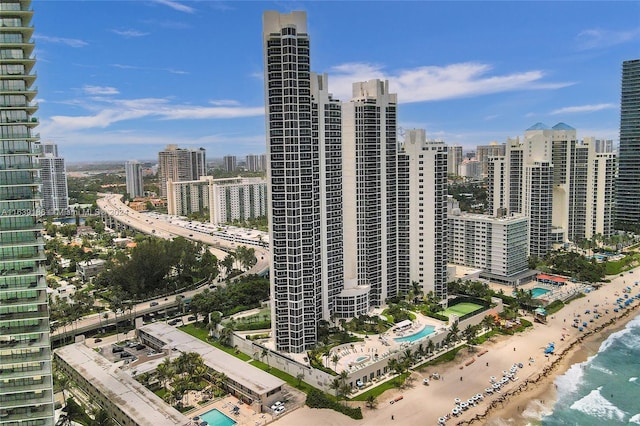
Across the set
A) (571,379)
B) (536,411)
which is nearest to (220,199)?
(571,379)

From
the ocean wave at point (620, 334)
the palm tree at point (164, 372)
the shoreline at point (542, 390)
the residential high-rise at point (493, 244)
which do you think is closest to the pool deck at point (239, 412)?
the palm tree at point (164, 372)

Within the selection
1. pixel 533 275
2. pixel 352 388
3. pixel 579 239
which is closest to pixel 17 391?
pixel 352 388

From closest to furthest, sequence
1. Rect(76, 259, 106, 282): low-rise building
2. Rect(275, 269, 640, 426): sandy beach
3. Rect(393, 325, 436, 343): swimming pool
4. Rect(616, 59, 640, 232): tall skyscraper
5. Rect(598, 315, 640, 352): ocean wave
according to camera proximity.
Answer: Rect(275, 269, 640, 426): sandy beach → Rect(393, 325, 436, 343): swimming pool → Rect(598, 315, 640, 352): ocean wave → Rect(76, 259, 106, 282): low-rise building → Rect(616, 59, 640, 232): tall skyscraper

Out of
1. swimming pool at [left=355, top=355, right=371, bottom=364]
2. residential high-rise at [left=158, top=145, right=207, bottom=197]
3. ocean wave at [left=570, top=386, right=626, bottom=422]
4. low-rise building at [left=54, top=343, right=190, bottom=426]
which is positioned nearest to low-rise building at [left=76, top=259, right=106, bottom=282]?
low-rise building at [left=54, top=343, right=190, bottom=426]

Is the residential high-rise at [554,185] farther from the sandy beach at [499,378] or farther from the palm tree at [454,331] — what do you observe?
the palm tree at [454,331]

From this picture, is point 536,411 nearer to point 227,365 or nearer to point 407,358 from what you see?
point 407,358

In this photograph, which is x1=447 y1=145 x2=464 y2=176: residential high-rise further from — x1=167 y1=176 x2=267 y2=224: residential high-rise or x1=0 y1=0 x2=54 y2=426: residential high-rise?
x1=0 y1=0 x2=54 y2=426: residential high-rise
